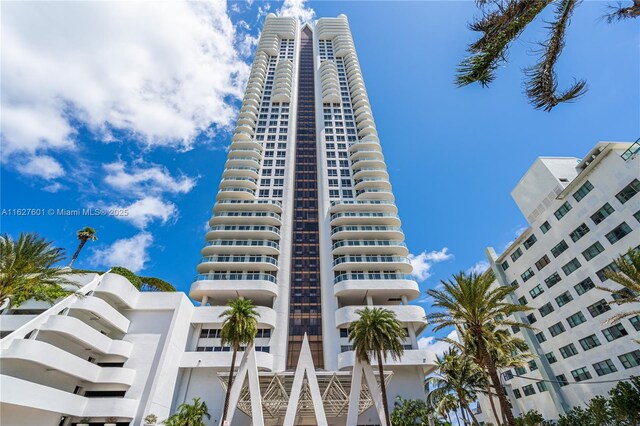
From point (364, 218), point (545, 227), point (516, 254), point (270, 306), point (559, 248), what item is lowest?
point (270, 306)

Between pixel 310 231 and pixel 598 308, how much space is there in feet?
134

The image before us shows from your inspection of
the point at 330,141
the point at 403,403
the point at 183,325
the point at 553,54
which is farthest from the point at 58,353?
the point at 330,141

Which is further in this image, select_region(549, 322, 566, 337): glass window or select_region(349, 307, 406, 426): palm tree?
select_region(549, 322, 566, 337): glass window

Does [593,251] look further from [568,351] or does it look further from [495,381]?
[495,381]

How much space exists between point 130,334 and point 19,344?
1118cm

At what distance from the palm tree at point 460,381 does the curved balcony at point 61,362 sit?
34.4 m

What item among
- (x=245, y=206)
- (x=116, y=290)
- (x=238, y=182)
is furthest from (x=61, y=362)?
(x=238, y=182)

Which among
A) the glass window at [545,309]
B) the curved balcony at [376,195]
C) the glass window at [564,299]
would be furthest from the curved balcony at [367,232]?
the glass window at [564,299]

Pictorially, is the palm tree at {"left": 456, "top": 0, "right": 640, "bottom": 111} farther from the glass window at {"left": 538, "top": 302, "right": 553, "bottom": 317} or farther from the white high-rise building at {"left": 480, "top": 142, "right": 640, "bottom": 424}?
the glass window at {"left": 538, "top": 302, "right": 553, "bottom": 317}

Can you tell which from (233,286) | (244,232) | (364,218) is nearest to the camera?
(233,286)

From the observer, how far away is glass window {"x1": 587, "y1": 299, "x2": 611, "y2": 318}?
33084 millimetres

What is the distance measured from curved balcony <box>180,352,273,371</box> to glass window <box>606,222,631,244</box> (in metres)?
42.4

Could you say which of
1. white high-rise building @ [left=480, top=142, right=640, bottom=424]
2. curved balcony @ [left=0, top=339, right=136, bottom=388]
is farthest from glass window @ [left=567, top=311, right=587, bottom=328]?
curved balcony @ [left=0, top=339, right=136, bottom=388]

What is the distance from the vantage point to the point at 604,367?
3303cm
